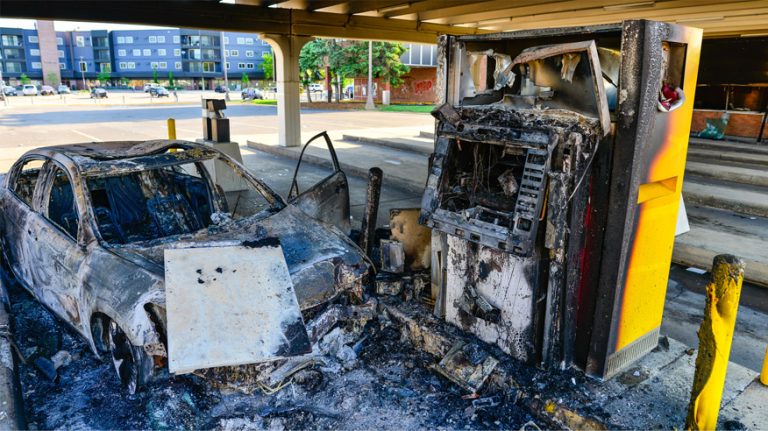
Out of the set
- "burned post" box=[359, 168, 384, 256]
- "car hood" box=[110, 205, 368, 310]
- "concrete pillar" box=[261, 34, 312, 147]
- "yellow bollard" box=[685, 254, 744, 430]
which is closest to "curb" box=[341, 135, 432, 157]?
"concrete pillar" box=[261, 34, 312, 147]

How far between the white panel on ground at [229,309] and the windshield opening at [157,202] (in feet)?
3.56

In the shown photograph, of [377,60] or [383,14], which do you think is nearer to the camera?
[383,14]

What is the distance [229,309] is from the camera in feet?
10.9

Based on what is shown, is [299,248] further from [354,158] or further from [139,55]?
[139,55]

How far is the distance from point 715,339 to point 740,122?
13.7m

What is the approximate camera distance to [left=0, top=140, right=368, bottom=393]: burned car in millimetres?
3361

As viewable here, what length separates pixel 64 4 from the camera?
1045 centimetres

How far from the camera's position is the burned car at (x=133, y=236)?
3.36m

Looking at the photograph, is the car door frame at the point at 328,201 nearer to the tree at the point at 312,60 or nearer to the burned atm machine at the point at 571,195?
the burned atm machine at the point at 571,195

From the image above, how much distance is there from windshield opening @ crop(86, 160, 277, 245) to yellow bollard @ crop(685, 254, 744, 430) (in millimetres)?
3377

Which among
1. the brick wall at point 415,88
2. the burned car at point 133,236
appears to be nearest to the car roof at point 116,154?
the burned car at point 133,236

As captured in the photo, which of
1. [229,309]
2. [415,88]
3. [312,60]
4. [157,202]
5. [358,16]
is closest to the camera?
[229,309]

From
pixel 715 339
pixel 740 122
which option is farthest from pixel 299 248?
pixel 740 122

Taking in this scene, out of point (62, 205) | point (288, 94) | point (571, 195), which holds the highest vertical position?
point (288, 94)
